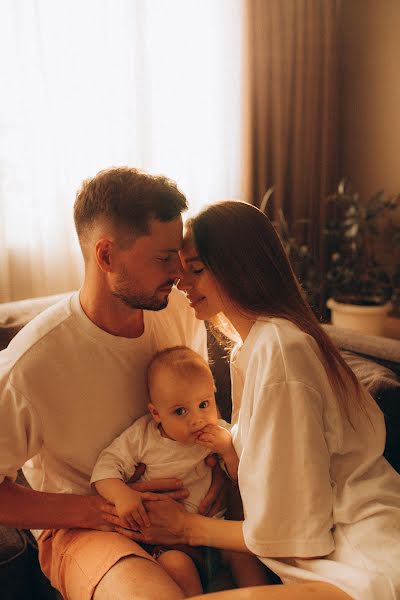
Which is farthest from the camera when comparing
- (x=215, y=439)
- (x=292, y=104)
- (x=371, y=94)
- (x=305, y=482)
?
(x=371, y=94)

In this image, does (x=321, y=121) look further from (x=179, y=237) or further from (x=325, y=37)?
(x=179, y=237)

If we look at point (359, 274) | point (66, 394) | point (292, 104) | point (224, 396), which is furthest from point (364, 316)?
point (66, 394)

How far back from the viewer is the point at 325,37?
3920mm

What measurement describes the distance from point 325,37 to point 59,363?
3370 millimetres

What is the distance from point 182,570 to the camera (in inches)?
49.1

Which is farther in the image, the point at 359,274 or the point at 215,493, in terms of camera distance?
the point at 359,274

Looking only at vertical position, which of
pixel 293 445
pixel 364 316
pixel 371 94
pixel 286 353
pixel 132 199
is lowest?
pixel 364 316

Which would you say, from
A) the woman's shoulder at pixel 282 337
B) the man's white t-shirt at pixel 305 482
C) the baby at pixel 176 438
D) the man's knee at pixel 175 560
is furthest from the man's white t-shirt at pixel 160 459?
the woman's shoulder at pixel 282 337

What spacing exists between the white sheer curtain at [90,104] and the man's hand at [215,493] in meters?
1.70

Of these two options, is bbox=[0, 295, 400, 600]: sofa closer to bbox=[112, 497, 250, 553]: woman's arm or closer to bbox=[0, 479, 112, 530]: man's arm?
bbox=[0, 479, 112, 530]: man's arm

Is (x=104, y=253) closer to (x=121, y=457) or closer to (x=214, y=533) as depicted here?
(x=121, y=457)

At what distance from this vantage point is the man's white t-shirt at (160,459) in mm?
1390

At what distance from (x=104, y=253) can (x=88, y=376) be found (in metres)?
0.30

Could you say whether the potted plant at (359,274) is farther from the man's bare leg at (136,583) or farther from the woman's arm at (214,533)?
the man's bare leg at (136,583)
